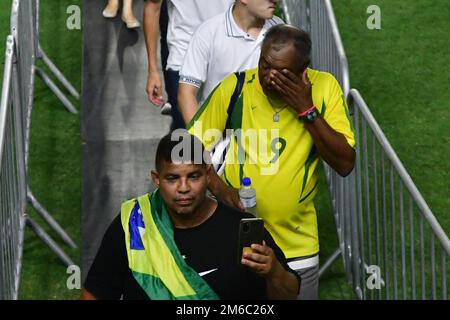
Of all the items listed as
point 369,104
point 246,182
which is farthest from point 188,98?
point 369,104

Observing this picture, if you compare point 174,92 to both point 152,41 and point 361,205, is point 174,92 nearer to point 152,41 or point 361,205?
point 152,41

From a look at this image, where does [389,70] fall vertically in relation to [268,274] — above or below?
above

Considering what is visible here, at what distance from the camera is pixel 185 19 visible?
24.5 ft

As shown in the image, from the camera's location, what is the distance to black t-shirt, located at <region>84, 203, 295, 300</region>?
505 cm

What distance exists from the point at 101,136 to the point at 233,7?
7.59 ft

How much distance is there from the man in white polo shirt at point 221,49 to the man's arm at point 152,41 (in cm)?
87

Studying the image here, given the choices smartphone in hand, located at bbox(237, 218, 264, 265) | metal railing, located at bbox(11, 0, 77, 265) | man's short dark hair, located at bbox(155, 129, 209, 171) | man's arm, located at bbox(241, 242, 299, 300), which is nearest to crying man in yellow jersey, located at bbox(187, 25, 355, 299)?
man's short dark hair, located at bbox(155, 129, 209, 171)

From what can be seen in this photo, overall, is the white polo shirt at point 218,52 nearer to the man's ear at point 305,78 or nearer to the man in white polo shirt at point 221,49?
the man in white polo shirt at point 221,49

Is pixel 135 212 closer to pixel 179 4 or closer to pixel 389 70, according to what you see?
pixel 179 4

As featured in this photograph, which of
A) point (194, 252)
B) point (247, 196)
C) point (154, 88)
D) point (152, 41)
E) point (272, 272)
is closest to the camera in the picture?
point (272, 272)

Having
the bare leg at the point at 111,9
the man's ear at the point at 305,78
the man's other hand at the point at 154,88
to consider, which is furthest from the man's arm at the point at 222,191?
the bare leg at the point at 111,9

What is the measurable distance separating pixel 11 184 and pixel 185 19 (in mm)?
1584
